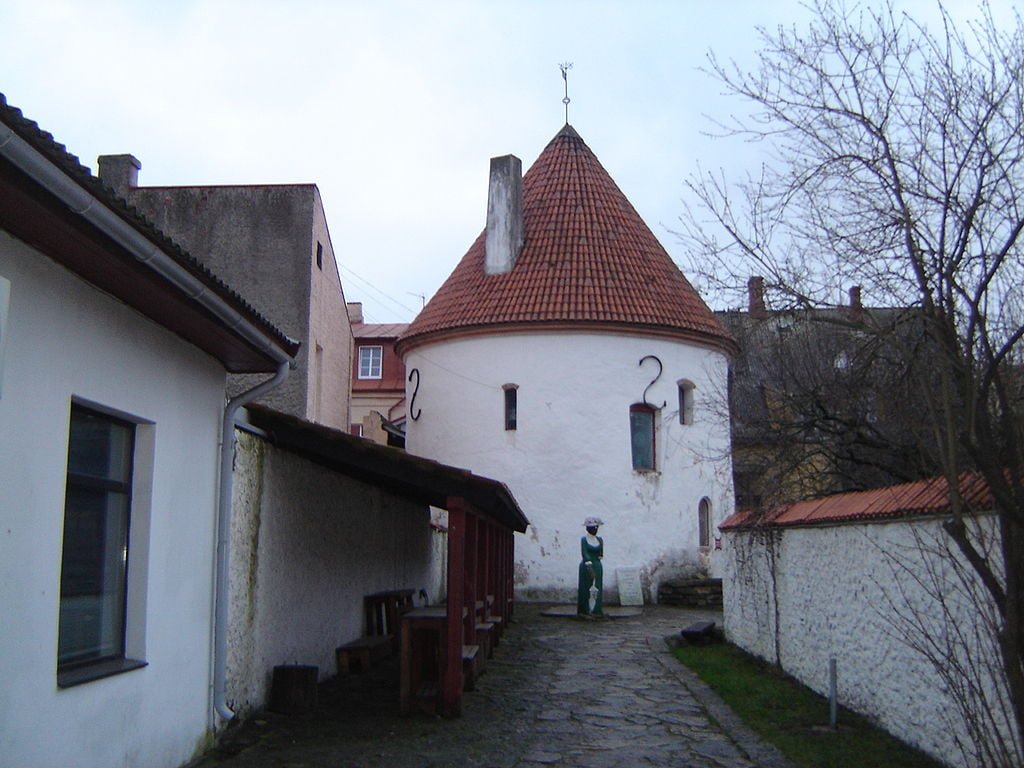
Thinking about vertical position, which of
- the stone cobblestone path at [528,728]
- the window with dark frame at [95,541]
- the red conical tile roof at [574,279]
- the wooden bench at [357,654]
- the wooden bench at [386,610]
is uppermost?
the red conical tile roof at [574,279]

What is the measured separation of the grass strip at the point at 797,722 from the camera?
7.80 meters

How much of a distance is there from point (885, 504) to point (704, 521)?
61.7 ft

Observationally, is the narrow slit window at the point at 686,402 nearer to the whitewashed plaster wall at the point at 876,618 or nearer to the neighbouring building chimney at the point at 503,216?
the neighbouring building chimney at the point at 503,216

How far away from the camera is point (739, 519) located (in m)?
14.5

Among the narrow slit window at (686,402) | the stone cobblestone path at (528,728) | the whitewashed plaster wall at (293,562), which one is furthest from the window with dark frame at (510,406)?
the stone cobblestone path at (528,728)

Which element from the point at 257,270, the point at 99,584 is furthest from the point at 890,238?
the point at 257,270

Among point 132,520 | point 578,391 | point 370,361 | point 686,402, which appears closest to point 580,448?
point 578,391

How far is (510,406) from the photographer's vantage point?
26031 millimetres

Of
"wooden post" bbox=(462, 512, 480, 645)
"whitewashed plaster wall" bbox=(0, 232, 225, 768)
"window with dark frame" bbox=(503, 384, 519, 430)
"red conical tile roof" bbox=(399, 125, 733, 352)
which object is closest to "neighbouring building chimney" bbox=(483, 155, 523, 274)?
"red conical tile roof" bbox=(399, 125, 733, 352)

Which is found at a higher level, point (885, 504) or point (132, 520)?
point (885, 504)

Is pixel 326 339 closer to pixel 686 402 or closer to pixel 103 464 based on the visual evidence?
pixel 686 402

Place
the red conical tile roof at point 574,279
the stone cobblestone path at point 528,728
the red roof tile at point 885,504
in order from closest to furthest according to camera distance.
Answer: the red roof tile at point 885,504 → the stone cobblestone path at point 528,728 → the red conical tile roof at point 574,279

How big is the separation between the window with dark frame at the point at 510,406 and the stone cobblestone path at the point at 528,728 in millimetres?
12347

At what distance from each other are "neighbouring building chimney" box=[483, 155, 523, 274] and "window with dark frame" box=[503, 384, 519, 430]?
2937 millimetres
